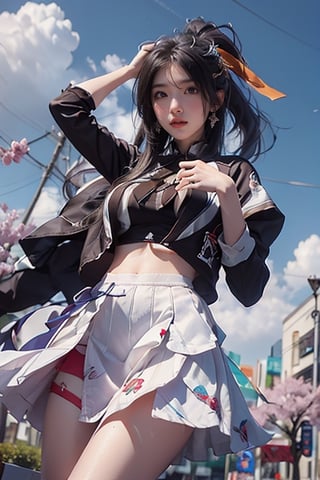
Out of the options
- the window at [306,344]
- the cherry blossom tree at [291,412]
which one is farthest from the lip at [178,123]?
the window at [306,344]

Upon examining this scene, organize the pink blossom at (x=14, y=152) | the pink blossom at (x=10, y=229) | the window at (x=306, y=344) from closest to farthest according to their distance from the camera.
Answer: the pink blossom at (x=14, y=152)
the pink blossom at (x=10, y=229)
the window at (x=306, y=344)

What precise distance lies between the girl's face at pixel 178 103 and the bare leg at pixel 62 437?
26.9 inches

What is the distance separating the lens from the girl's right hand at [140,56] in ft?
5.14

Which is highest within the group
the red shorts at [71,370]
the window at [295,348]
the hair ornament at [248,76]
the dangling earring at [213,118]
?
the window at [295,348]

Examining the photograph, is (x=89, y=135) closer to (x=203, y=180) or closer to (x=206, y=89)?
(x=206, y=89)

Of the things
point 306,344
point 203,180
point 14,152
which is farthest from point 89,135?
point 306,344

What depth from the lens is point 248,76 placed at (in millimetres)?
1665

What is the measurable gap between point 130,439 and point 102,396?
0.50 feet

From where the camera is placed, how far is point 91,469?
1.01 meters

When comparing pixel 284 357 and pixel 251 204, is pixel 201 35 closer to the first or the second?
pixel 251 204

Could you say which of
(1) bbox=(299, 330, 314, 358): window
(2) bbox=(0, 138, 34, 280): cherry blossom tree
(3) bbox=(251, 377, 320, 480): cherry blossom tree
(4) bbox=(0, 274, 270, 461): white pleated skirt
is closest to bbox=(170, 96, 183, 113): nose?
(4) bbox=(0, 274, 270, 461): white pleated skirt

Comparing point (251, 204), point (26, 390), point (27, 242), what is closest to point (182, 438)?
point (26, 390)

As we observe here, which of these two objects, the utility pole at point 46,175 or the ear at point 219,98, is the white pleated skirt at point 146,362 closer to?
the ear at point 219,98

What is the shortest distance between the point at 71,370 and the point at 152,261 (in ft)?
1.01
